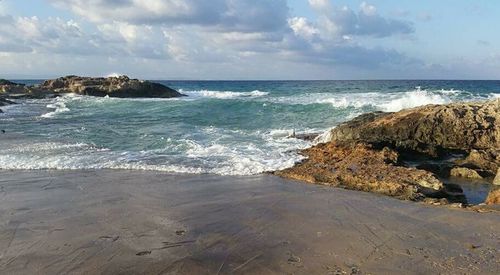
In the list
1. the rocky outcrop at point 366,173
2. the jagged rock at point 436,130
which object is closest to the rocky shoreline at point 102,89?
the jagged rock at point 436,130

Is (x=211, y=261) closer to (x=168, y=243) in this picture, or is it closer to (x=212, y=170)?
(x=168, y=243)

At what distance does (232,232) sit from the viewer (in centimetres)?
697

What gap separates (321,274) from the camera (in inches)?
218

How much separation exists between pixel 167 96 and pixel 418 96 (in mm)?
28349

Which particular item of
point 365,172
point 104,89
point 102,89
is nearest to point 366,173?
point 365,172

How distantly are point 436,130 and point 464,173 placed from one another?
3.17 metres

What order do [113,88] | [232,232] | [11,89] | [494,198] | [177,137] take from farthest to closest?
[11,89]
[113,88]
[177,137]
[494,198]
[232,232]

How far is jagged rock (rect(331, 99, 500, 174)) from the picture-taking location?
13.2 metres

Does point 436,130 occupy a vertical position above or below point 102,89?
above

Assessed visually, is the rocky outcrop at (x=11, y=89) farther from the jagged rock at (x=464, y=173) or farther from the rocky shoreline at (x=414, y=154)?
the jagged rock at (x=464, y=173)

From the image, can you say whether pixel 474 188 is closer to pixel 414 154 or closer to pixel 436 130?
pixel 414 154

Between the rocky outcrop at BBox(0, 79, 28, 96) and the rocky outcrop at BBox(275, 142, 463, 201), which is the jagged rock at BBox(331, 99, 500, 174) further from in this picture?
the rocky outcrop at BBox(0, 79, 28, 96)

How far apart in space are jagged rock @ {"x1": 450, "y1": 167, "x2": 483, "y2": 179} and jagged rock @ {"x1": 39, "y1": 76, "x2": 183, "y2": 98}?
4090cm

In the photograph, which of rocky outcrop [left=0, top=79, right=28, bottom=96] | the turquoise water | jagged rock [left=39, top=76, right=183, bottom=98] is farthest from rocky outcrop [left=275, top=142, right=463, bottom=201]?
rocky outcrop [left=0, top=79, right=28, bottom=96]
